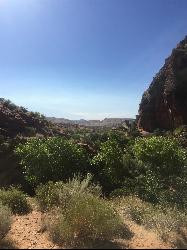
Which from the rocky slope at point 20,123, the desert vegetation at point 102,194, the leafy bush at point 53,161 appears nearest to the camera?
the desert vegetation at point 102,194

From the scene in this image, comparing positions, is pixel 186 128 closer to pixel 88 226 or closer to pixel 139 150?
pixel 139 150

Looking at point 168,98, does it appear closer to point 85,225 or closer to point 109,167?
point 109,167

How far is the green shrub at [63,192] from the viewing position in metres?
12.8

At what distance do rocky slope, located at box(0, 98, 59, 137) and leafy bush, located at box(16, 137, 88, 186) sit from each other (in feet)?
98.6

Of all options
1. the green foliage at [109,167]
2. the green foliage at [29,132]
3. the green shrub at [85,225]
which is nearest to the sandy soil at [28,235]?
the green shrub at [85,225]

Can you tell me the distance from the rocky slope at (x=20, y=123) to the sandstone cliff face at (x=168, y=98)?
58.4 feet

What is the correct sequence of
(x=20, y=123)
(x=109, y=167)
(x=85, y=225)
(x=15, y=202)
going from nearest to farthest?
(x=85, y=225)
(x=15, y=202)
(x=109, y=167)
(x=20, y=123)

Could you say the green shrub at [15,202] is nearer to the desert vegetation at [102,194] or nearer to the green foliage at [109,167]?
the desert vegetation at [102,194]

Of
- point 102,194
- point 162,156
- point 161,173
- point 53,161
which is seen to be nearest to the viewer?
point 102,194

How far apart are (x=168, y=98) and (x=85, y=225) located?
2023 inches

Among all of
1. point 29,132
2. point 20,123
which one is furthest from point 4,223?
point 20,123

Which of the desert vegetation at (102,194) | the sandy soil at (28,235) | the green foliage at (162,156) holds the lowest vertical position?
the sandy soil at (28,235)

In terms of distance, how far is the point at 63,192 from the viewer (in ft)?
43.1

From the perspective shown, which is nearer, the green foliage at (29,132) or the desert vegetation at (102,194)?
the desert vegetation at (102,194)
